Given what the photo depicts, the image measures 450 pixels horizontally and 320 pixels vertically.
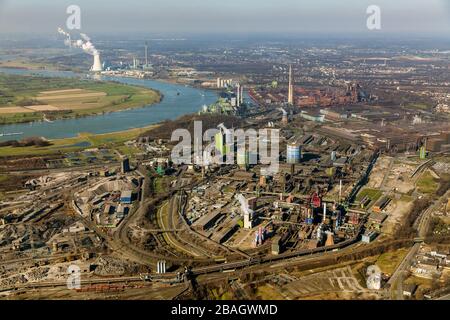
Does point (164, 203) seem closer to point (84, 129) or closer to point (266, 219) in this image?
point (266, 219)

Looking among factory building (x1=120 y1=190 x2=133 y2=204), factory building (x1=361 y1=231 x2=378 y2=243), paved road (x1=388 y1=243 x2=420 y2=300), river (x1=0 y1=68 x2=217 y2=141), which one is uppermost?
river (x1=0 y1=68 x2=217 y2=141)

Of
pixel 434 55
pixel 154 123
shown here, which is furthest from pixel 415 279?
pixel 434 55

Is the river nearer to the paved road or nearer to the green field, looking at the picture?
the green field

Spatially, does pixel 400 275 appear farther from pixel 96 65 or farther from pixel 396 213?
pixel 96 65

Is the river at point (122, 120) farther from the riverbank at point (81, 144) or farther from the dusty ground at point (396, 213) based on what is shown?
the dusty ground at point (396, 213)

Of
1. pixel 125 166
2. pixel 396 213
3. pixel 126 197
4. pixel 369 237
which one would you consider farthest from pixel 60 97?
pixel 369 237

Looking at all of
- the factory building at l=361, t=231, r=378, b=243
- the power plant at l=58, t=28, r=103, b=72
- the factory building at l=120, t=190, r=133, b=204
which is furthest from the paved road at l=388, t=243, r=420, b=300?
the power plant at l=58, t=28, r=103, b=72
